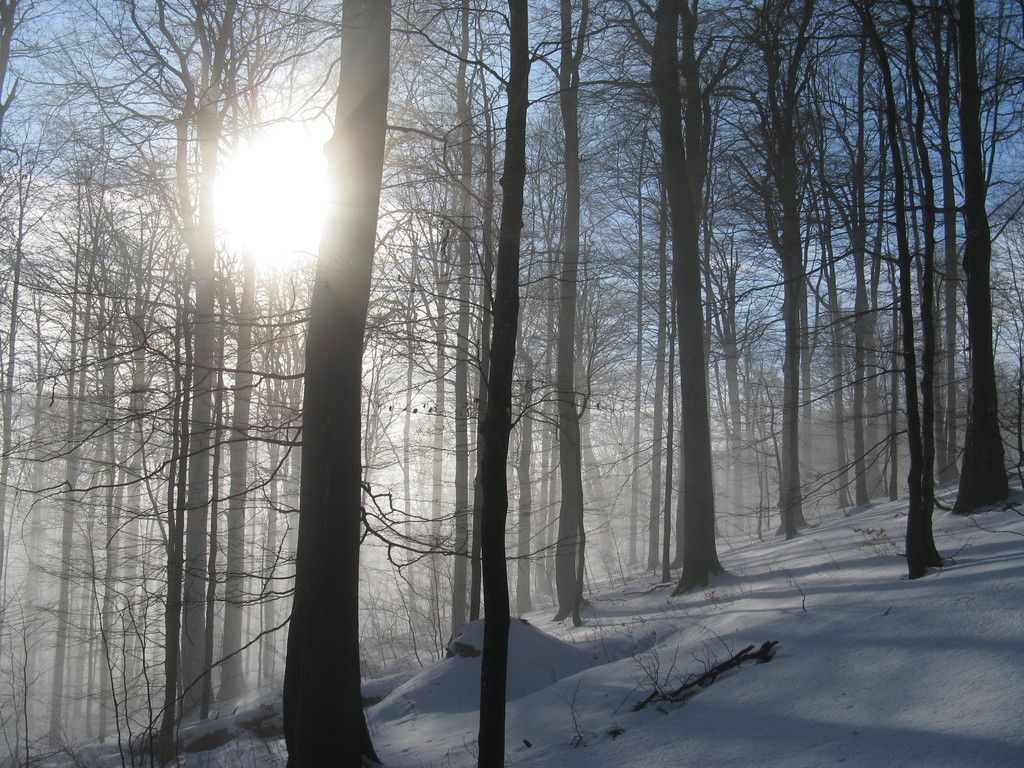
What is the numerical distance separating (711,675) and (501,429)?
2.42m

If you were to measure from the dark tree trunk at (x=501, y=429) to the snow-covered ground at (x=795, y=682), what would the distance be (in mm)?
815

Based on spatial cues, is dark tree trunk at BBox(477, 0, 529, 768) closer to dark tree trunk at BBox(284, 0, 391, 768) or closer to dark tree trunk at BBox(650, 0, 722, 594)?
dark tree trunk at BBox(284, 0, 391, 768)

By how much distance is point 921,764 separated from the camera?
3053 mm

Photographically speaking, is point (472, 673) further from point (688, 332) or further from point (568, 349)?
point (568, 349)

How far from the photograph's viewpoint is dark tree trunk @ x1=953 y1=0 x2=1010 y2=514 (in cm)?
821

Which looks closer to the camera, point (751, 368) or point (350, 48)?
point (350, 48)

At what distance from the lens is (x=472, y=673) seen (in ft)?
23.1

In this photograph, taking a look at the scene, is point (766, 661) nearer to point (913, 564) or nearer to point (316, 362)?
point (913, 564)

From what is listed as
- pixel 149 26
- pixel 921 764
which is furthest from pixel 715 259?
pixel 921 764

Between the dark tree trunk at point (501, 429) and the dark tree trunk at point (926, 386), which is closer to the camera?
the dark tree trunk at point (501, 429)

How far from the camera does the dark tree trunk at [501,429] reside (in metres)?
4.05

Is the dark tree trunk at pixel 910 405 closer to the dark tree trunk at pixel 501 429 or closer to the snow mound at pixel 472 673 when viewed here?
the snow mound at pixel 472 673

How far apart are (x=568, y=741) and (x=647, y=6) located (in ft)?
36.8

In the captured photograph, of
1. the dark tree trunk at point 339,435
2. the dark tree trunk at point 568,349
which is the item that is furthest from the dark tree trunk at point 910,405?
the dark tree trunk at point 568,349
